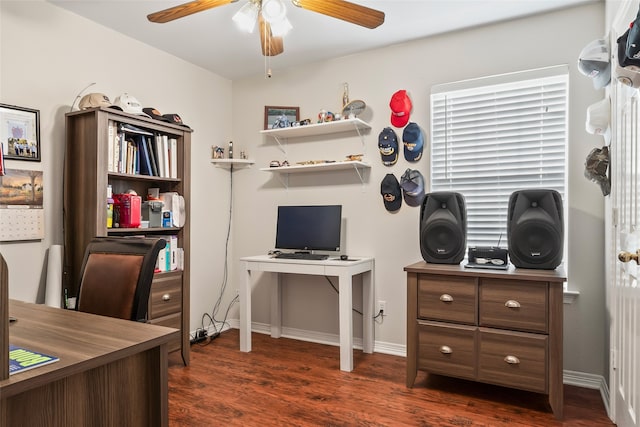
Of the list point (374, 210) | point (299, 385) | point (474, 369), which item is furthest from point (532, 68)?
point (299, 385)

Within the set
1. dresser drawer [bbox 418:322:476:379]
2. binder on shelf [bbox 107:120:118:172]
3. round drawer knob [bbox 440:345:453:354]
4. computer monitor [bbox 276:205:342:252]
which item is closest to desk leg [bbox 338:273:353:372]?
computer monitor [bbox 276:205:342:252]

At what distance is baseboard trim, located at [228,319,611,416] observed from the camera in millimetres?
2559

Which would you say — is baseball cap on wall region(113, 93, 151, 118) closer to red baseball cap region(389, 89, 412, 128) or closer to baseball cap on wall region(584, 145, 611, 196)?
red baseball cap region(389, 89, 412, 128)

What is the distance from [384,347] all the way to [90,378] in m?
2.60

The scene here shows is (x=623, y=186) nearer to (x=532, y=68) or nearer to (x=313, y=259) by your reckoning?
(x=532, y=68)

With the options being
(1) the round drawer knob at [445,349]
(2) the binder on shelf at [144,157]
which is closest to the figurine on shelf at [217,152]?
(2) the binder on shelf at [144,157]

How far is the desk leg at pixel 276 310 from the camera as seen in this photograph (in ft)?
12.1

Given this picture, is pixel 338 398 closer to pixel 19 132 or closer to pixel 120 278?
pixel 120 278

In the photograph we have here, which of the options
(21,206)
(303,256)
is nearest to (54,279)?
(21,206)

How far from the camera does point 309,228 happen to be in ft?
11.1

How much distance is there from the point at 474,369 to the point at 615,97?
5.44 feet

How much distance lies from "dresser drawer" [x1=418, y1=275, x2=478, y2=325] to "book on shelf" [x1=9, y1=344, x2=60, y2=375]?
2.07 meters

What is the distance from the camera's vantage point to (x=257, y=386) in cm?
260

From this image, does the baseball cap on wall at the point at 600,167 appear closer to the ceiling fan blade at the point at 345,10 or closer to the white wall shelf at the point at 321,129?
the ceiling fan blade at the point at 345,10
